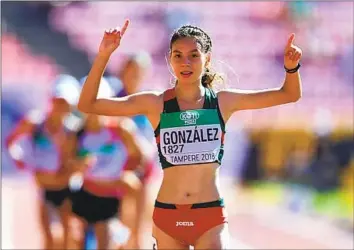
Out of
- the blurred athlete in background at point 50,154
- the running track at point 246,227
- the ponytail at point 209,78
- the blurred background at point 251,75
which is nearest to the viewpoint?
the ponytail at point 209,78

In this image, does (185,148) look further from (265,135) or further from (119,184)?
(265,135)

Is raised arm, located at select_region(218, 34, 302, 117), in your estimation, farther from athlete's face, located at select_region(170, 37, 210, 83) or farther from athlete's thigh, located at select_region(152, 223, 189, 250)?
athlete's thigh, located at select_region(152, 223, 189, 250)

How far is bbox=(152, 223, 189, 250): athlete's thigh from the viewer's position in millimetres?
3980

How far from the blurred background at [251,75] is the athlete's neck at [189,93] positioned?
6778 mm

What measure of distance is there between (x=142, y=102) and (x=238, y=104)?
1.50 ft

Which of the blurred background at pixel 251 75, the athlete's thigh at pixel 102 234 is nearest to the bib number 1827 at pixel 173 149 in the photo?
the athlete's thigh at pixel 102 234

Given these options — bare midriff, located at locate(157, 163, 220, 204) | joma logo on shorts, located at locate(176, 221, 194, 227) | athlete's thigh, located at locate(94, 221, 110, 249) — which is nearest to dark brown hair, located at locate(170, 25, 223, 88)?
bare midriff, located at locate(157, 163, 220, 204)

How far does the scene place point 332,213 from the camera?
37.5ft

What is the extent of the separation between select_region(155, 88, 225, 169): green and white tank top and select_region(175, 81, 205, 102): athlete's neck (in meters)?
0.05

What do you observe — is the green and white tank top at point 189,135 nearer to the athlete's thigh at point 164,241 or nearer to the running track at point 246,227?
the athlete's thigh at point 164,241

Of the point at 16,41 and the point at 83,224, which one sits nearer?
the point at 83,224

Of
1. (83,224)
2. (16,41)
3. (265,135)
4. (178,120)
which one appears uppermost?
(16,41)

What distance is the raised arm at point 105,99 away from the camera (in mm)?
3891

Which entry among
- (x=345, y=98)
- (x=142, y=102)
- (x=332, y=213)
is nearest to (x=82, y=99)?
(x=142, y=102)
